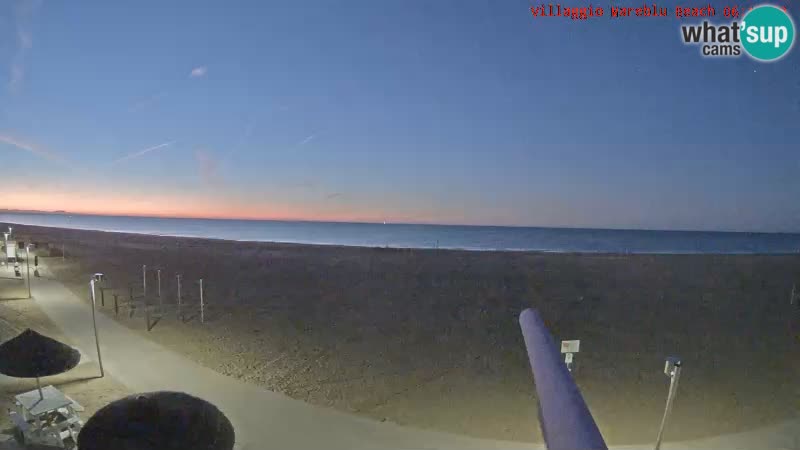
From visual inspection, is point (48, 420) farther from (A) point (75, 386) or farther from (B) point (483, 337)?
(B) point (483, 337)

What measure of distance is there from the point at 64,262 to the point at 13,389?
27062mm

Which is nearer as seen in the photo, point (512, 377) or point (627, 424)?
point (627, 424)

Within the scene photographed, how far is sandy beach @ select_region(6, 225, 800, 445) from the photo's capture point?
8.68m

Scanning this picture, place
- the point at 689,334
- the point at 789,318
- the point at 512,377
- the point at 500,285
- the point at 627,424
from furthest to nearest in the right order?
the point at 500,285
the point at 789,318
the point at 689,334
the point at 512,377
the point at 627,424

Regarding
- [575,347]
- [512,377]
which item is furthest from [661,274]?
[575,347]

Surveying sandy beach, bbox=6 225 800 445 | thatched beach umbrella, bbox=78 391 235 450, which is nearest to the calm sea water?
sandy beach, bbox=6 225 800 445

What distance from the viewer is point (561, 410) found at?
6.92ft

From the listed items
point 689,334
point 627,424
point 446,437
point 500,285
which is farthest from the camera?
point 500,285

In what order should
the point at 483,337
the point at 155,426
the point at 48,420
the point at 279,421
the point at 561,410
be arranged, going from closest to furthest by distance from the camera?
the point at 561,410, the point at 155,426, the point at 48,420, the point at 279,421, the point at 483,337

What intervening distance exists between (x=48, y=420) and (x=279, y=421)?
12.4ft

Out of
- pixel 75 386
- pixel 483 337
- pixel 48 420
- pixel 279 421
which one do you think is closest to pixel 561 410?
pixel 279 421

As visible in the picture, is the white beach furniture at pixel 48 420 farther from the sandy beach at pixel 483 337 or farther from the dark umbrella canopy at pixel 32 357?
the sandy beach at pixel 483 337

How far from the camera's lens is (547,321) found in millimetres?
15406

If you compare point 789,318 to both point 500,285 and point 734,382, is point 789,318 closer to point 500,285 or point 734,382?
point 734,382
